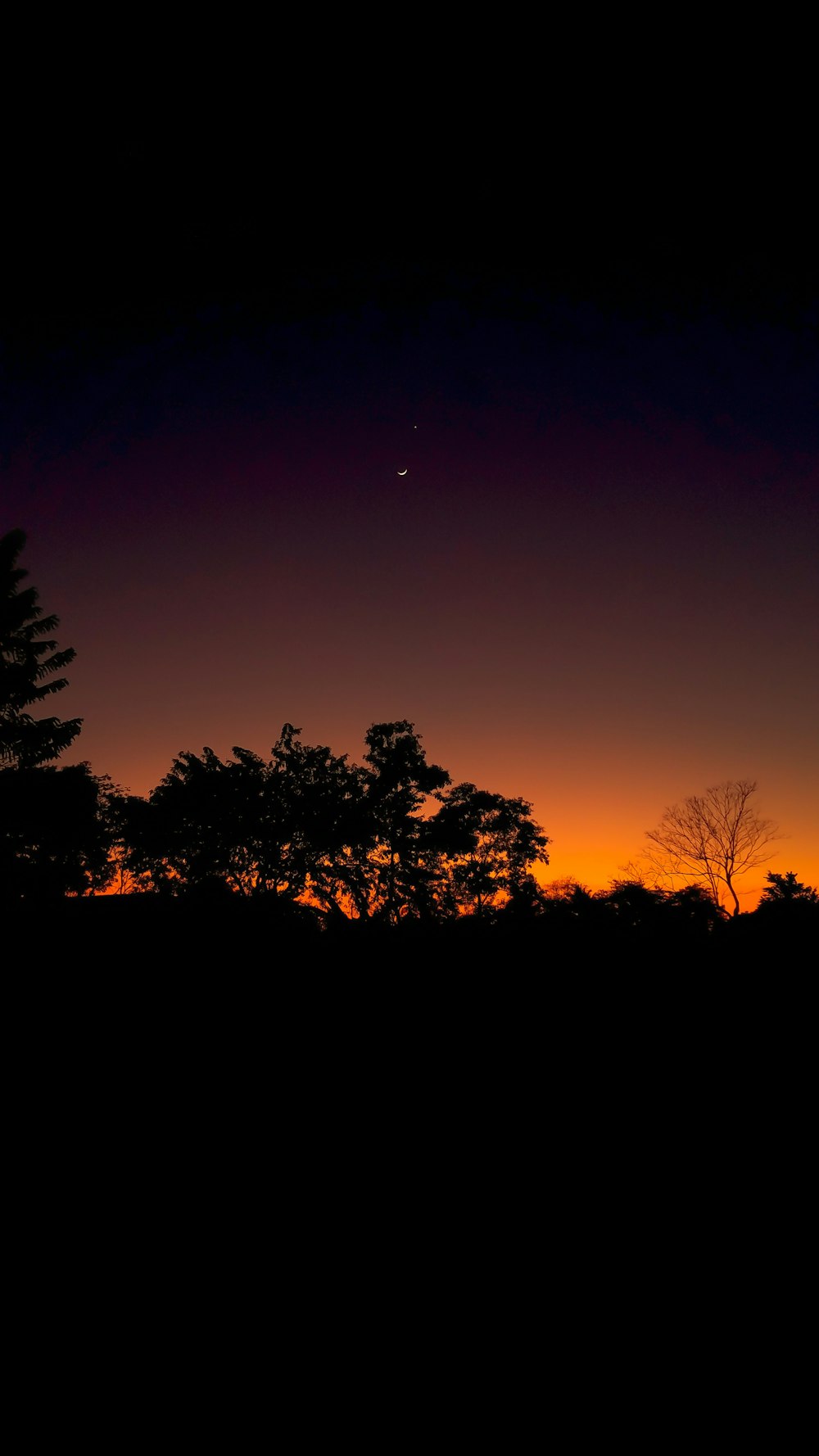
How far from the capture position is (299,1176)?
3.38 m

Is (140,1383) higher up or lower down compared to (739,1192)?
lower down

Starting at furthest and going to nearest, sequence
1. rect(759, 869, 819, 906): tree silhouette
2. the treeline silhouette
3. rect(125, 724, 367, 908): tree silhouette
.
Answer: rect(125, 724, 367, 908): tree silhouette → rect(759, 869, 819, 906): tree silhouette → the treeline silhouette

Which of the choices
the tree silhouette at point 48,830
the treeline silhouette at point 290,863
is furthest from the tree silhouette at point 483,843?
the tree silhouette at point 48,830

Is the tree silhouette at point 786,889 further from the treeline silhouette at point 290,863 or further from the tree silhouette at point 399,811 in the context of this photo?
the tree silhouette at point 399,811

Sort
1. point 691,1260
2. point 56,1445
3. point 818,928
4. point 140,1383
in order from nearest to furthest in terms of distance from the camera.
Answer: point 56,1445
point 140,1383
point 691,1260
point 818,928

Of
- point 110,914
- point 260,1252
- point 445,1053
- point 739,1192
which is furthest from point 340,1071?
point 110,914

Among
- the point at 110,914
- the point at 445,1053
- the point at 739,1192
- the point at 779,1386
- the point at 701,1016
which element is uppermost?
the point at 110,914

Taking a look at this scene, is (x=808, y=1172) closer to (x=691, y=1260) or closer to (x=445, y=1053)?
(x=691, y=1260)

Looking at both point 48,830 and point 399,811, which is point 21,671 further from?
point 399,811

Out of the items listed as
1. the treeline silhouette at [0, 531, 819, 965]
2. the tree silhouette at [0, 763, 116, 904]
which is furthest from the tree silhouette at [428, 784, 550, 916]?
the tree silhouette at [0, 763, 116, 904]

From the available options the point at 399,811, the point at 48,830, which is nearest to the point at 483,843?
the point at 399,811

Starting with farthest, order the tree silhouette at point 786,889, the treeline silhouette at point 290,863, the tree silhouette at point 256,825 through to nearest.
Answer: the tree silhouette at point 256,825 → the tree silhouette at point 786,889 → the treeline silhouette at point 290,863

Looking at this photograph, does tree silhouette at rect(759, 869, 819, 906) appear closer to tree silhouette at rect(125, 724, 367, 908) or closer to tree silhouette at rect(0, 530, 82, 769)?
tree silhouette at rect(125, 724, 367, 908)

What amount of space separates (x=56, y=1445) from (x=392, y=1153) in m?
1.86
